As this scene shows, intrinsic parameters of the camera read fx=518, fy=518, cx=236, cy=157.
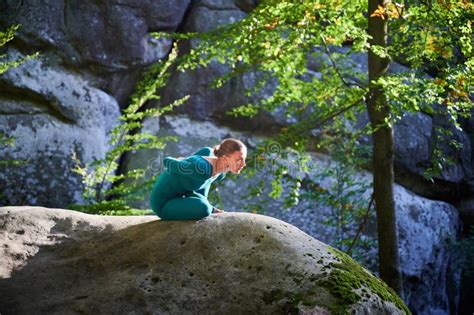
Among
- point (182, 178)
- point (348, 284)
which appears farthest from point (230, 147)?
point (348, 284)

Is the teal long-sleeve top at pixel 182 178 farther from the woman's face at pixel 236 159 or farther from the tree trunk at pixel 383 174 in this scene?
the tree trunk at pixel 383 174

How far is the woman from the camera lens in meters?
3.69

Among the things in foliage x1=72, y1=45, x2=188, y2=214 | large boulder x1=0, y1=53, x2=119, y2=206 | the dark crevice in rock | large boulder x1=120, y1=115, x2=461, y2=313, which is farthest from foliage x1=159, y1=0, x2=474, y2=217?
the dark crevice in rock

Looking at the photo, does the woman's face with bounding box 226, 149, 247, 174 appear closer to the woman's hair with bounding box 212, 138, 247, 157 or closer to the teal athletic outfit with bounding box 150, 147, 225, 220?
the woman's hair with bounding box 212, 138, 247, 157

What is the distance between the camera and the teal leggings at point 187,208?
374cm

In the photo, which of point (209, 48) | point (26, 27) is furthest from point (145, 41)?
point (209, 48)

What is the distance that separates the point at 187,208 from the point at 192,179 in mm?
213

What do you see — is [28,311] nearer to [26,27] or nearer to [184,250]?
[184,250]

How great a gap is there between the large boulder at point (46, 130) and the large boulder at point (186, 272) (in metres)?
3.99

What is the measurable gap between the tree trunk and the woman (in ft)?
8.60

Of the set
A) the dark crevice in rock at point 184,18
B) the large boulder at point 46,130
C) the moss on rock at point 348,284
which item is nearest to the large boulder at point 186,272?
the moss on rock at point 348,284

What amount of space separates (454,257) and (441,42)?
510 centimetres

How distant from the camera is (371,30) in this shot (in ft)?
20.0

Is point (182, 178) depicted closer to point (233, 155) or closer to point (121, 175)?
point (233, 155)
